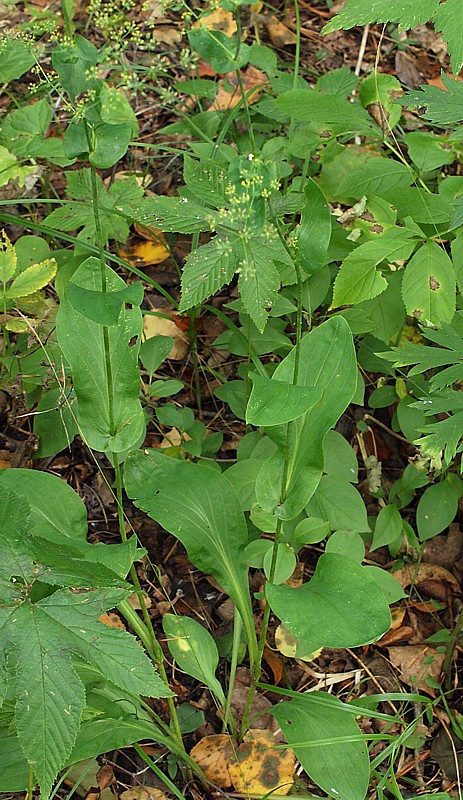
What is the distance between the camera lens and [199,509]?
2045 millimetres

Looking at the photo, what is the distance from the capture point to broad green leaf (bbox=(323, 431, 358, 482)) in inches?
91.5

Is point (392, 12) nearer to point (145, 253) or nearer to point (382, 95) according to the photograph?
point (382, 95)

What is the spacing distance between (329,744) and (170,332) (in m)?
1.61

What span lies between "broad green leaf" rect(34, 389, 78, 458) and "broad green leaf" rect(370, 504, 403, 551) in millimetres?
1027

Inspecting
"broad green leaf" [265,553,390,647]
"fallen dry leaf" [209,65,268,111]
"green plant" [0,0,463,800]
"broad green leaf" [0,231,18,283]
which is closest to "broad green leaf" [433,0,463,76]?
"green plant" [0,0,463,800]

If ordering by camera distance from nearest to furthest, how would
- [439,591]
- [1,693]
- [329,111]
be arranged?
1. [1,693]
2. [329,111]
3. [439,591]

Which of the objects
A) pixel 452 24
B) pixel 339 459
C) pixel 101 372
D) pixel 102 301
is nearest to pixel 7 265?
pixel 101 372

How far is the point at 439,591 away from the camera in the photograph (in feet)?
8.05

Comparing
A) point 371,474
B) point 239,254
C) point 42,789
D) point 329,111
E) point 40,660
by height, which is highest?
point 329,111

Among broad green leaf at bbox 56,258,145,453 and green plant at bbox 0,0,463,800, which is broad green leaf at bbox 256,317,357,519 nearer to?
green plant at bbox 0,0,463,800

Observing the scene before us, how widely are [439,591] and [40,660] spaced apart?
58.6 inches

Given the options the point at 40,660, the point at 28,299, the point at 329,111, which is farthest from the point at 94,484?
the point at 329,111

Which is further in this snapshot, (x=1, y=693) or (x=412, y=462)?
(x=412, y=462)

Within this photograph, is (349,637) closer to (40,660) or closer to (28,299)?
(40,660)
